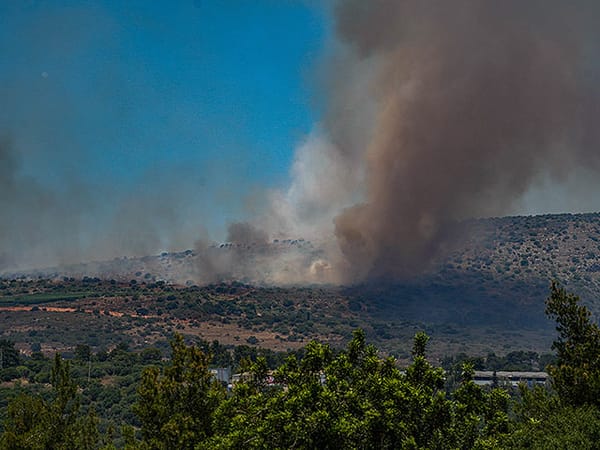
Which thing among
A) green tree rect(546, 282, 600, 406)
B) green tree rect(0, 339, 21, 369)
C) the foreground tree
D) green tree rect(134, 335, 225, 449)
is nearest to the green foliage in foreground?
green tree rect(134, 335, 225, 449)

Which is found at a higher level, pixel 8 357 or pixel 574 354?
pixel 8 357

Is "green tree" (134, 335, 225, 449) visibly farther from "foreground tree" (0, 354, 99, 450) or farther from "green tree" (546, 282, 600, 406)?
"green tree" (546, 282, 600, 406)

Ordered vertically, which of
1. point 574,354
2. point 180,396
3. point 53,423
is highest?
point 180,396

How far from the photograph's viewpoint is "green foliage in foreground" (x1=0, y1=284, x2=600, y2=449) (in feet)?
55.7

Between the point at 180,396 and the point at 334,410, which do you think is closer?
the point at 334,410

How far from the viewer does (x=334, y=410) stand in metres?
17.1

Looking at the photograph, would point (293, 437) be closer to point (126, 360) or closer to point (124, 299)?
point (126, 360)

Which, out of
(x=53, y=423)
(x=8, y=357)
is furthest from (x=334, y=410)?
(x=8, y=357)

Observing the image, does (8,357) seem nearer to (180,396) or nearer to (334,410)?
(180,396)

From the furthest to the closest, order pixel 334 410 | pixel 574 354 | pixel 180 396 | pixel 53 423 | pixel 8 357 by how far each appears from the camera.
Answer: pixel 8 357
pixel 574 354
pixel 53 423
pixel 180 396
pixel 334 410

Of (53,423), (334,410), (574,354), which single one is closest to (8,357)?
(53,423)

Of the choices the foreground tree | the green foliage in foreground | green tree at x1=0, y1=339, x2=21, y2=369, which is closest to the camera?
the green foliage in foreground

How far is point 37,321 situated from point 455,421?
5753 inches

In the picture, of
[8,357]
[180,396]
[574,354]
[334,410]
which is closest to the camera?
[334,410]
